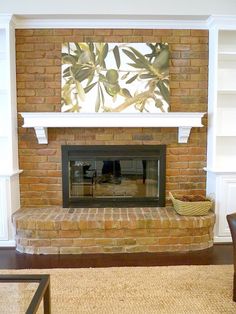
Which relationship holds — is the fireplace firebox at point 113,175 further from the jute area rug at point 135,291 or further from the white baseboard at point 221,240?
the jute area rug at point 135,291

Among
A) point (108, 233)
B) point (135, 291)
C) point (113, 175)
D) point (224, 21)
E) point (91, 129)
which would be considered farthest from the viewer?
point (113, 175)

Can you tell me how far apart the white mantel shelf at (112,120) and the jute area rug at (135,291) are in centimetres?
146

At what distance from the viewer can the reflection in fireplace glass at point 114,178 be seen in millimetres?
3320

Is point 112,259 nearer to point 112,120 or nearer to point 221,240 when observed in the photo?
point 221,240

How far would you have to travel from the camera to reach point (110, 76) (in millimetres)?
3104

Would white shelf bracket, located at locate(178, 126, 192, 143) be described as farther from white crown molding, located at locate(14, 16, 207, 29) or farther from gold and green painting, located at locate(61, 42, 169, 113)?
white crown molding, located at locate(14, 16, 207, 29)

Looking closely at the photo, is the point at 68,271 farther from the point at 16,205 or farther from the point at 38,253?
the point at 16,205

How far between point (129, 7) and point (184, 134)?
4.95 ft

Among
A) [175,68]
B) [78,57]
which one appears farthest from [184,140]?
[78,57]

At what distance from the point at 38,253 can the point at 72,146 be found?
48.3 inches

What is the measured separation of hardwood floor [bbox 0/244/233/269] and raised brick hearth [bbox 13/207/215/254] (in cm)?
8

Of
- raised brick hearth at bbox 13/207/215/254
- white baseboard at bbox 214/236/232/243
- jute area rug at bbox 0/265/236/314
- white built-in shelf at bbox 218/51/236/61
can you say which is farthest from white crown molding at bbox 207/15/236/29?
jute area rug at bbox 0/265/236/314

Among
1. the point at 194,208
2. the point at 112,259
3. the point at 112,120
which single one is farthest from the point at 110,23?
the point at 112,259

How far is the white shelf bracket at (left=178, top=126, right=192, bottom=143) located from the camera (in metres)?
3.10
